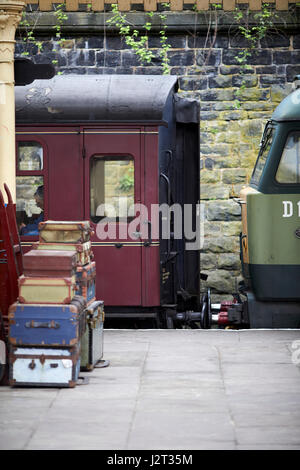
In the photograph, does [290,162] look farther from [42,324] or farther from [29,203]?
[42,324]

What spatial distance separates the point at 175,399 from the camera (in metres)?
7.06

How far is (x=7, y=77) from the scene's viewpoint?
8562 millimetres

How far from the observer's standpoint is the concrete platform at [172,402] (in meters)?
5.83

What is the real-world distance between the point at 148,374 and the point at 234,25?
7373 millimetres

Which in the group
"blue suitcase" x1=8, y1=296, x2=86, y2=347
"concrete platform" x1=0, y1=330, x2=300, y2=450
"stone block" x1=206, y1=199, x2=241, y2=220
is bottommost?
"concrete platform" x1=0, y1=330, x2=300, y2=450

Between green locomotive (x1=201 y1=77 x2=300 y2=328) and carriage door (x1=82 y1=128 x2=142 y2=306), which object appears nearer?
green locomotive (x1=201 y1=77 x2=300 y2=328)

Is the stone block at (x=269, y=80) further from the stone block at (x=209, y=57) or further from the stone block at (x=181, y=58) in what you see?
the stone block at (x=181, y=58)

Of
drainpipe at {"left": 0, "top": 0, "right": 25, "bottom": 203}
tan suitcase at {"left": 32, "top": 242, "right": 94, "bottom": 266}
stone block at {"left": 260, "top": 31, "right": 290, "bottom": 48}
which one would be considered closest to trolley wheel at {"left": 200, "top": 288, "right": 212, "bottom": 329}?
tan suitcase at {"left": 32, "top": 242, "right": 94, "bottom": 266}

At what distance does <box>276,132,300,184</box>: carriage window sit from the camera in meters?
10.2

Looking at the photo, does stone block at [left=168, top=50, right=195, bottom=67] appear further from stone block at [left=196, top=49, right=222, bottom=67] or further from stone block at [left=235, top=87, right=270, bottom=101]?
stone block at [left=235, top=87, right=270, bottom=101]

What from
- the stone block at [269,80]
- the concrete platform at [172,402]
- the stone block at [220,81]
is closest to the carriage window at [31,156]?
the concrete platform at [172,402]

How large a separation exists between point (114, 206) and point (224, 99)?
3.85 metres
